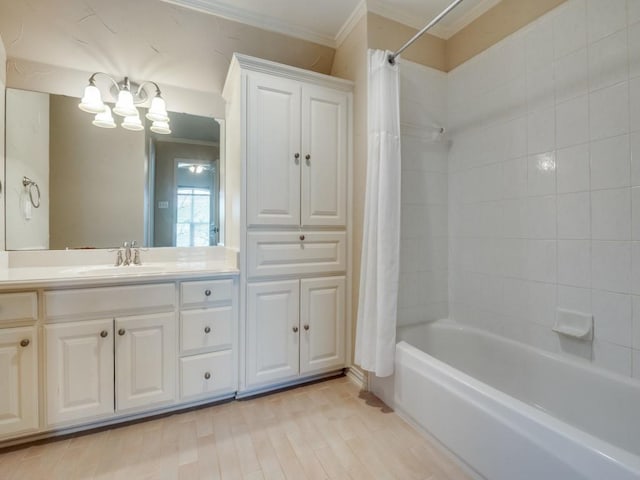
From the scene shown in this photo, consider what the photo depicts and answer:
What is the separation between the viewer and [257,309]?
1.78 m

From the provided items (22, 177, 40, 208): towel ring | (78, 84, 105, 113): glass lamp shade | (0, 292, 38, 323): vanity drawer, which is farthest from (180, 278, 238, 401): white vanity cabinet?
(78, 84, 105, 113): glass lamp shade

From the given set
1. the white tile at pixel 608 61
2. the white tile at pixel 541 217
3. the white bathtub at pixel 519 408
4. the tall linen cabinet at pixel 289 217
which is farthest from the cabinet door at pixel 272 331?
the white tile at pixel 608 61

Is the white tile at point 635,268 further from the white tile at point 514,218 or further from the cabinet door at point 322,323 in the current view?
the cabinet door at point 322,323

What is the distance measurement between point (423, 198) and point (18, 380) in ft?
8.03

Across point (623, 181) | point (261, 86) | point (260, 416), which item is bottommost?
point (260, 416)

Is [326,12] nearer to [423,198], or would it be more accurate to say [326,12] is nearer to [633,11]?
[423,198]

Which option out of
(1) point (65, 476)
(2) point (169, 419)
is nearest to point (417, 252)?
(2) point (169, 419)

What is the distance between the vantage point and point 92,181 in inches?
71.7

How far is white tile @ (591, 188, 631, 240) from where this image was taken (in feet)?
4.26

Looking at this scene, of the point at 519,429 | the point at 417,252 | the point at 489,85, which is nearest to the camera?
the point at 519,429

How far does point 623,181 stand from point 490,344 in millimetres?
1116

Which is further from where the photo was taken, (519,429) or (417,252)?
(417,252)

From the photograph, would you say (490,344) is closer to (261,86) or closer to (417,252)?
(417,252)

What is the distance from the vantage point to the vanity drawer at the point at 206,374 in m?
1.62
